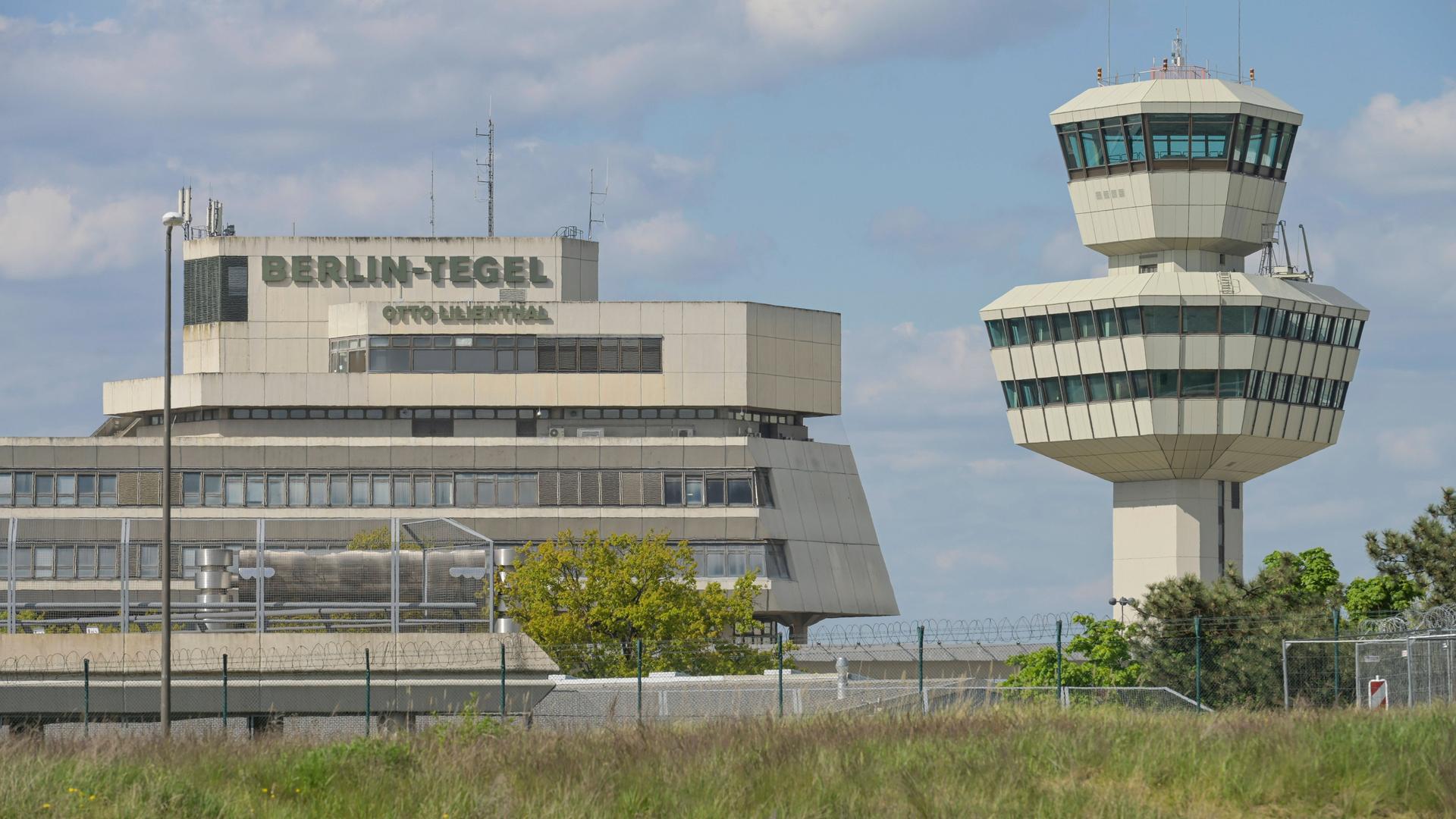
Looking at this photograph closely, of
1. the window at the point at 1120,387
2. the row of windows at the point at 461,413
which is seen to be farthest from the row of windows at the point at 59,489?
the window at the point at 1120,387

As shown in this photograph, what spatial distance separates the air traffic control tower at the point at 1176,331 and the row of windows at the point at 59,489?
146ft

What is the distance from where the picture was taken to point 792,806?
68.5 feet

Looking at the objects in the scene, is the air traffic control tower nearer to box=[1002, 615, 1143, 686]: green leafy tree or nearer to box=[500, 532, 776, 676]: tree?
box=[1002, 615, 1143, 686]: green leafy tree

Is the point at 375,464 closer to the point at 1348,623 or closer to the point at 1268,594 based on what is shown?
the point at 1268,594

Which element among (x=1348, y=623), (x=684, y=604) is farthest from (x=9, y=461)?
(x=1348, y=623)

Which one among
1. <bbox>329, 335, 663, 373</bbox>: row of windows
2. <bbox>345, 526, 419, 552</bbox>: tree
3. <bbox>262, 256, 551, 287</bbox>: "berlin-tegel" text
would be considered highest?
<bbox>262, 256, 551, 287</bbox>: "berlin-tegel" text

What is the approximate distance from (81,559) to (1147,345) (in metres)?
52.0

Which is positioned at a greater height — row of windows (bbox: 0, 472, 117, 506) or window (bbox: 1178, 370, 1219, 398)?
window (bbox: 1178, 370, 1219, 398)

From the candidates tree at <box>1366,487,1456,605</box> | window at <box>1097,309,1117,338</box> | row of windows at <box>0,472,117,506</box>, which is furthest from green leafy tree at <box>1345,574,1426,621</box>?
row of windows at <box>0,472,117,506</box>

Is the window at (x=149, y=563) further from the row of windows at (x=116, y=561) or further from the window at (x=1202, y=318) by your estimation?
the window at (x=1202, y=318)

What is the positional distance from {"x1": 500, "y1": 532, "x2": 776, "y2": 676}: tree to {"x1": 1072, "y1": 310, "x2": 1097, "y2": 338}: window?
79.6ft

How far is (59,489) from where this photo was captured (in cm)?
→ 9894

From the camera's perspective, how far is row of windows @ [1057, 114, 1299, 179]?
295ft

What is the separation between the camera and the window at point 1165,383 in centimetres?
8838
